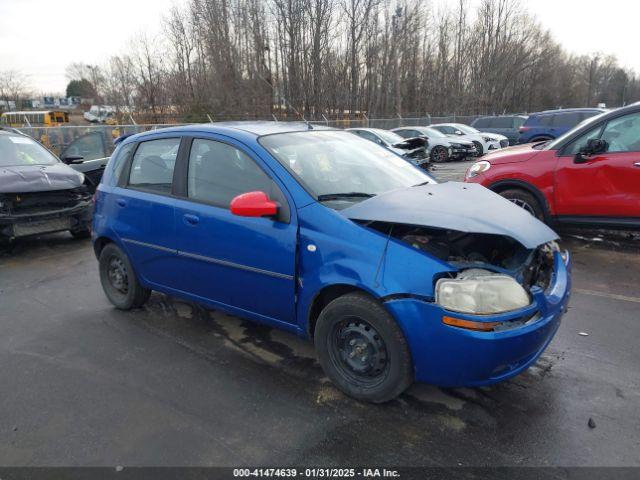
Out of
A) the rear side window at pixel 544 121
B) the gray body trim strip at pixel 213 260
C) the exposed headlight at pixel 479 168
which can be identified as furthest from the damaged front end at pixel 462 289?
the rear side window at pixel 544 121

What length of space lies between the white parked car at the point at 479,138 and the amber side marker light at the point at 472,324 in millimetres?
18328

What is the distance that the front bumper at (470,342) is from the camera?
2457 mm

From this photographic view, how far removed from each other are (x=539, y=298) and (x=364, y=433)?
1258 millimetres

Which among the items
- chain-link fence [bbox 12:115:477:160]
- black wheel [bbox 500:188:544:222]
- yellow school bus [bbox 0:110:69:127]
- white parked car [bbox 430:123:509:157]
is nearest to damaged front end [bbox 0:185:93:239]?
chain-link fence [bbox 12:115:477:160]

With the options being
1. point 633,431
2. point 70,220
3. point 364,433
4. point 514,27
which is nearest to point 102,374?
point 364,433

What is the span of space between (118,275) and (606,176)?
18.8ft

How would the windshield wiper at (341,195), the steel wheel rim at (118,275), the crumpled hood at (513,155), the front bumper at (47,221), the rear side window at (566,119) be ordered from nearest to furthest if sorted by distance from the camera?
the windshield wiper at (341,195) → the steel wheel rim at (118,275) → the crumpled hood at (513,155) → the front bumper at (47,221) → the rear side window at (566,119)

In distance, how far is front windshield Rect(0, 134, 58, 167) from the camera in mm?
7457

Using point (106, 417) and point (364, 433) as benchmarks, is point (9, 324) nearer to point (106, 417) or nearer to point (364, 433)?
point (106, 417)

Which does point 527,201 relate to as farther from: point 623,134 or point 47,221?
point 47,221

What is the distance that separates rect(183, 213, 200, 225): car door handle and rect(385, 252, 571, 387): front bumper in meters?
1.68

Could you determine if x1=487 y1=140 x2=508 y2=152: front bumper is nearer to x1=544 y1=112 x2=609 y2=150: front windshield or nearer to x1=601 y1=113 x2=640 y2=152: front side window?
x1=544 y1=112 x2=609 y2=150: front windshield

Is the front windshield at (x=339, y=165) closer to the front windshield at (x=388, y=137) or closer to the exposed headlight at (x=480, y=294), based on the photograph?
the exposed headlight at (x=480, y=294)

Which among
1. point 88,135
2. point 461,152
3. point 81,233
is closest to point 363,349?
point 81,233
